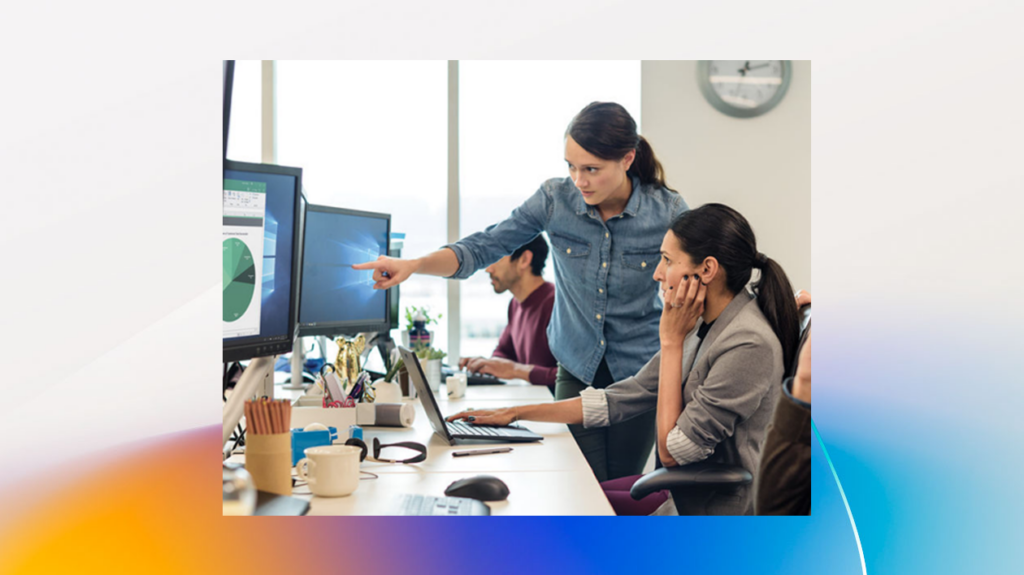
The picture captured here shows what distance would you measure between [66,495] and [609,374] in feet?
3.83

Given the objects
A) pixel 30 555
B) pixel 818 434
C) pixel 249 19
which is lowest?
pixel 30 555

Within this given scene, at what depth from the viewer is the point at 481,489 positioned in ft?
3.58

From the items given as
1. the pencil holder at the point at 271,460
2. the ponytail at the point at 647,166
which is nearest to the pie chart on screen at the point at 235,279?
the pencil holder at the point at 271,460

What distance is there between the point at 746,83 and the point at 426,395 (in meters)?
0.90

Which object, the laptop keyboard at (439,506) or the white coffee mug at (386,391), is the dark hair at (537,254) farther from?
the laptop keyboard at (439,506)

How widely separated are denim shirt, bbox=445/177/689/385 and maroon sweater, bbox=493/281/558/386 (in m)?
0.62

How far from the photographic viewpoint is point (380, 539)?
1.12 m

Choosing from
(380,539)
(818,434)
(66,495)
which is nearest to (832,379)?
(818,434)

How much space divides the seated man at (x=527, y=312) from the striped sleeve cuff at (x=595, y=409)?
2.84ft

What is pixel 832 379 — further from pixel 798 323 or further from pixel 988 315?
pixel 988 315

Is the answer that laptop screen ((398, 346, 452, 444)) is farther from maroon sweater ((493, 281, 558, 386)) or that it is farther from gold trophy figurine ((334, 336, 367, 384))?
maroon sweater ((493, 281, 558, 386))

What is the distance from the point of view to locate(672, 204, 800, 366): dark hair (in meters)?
1.18

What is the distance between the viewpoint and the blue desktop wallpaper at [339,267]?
1.60 meters

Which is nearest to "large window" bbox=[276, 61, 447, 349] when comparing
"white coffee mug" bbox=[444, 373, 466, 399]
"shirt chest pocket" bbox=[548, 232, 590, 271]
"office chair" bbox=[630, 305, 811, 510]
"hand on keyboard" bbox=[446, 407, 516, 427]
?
"white coffee mug" bbox=[444, 373, 466, 399]
